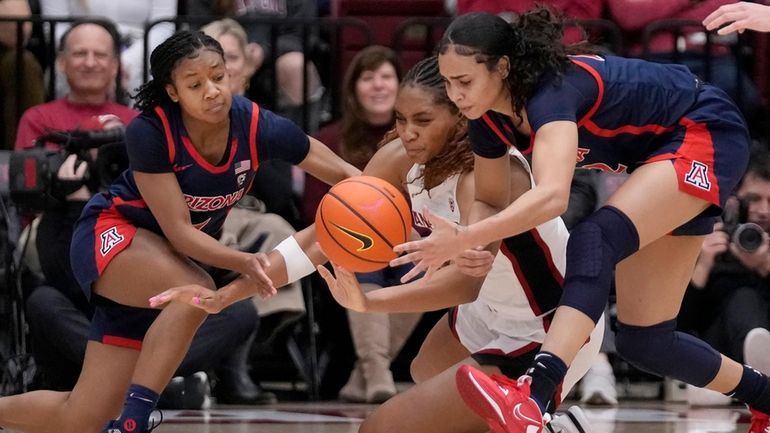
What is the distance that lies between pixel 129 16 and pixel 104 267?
3.35m

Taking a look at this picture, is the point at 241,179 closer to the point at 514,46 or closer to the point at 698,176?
the point at 514,46


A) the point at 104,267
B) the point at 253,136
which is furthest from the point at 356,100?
the point at 104,267

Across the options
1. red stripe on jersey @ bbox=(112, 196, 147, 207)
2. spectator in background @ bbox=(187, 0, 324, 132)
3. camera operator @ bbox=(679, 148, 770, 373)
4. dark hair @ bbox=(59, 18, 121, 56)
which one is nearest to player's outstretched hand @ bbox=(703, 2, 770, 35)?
red stripe on jersey @ bbox=(112, 196, 147, 207)

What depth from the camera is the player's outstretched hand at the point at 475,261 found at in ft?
14.2

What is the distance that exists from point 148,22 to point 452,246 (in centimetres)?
411

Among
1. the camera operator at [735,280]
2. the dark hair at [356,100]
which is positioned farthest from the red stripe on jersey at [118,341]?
the camera operator at [735,280]

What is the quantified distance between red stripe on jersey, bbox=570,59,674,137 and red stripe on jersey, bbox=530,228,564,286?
370 millimetres

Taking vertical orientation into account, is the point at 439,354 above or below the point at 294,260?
below

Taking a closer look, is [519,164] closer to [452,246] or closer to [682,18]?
[452,246]

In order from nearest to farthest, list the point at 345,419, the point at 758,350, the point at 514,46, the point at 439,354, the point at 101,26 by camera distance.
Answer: the point at 514,46 < the point at 439,354 < the point at 345,419 < the point at 758,350 < the point at 101,26

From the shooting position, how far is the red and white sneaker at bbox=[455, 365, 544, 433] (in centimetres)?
409

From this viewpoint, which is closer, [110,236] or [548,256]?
[548,256]

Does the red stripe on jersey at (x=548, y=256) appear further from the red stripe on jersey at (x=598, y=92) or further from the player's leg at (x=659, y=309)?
the red stripe on jersey at (x=598, y=92)

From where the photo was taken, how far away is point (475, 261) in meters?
4.35
